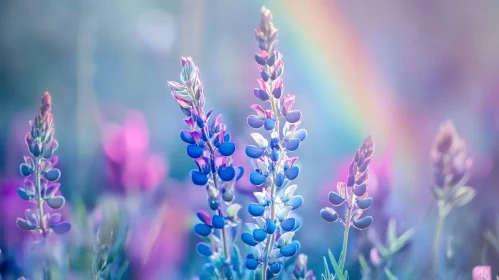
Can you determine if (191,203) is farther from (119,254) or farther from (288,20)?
(288,20)

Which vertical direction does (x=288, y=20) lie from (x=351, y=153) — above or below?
above

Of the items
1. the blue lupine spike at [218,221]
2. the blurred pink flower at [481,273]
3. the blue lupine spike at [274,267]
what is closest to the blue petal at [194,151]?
the blue lupine spike at [218,221]

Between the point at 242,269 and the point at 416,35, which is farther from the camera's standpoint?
the point at 416,35

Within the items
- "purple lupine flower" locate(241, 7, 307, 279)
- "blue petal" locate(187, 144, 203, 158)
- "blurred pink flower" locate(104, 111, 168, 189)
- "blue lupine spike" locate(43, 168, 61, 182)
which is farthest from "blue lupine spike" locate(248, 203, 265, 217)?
"blue lupine spike" locate(43, 168, 61, 182)

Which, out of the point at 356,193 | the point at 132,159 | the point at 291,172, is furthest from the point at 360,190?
the point at 132,159

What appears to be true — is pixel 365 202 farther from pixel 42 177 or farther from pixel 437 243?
pixel 42 177

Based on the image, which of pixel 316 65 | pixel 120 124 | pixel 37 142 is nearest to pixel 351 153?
pixel 316 65

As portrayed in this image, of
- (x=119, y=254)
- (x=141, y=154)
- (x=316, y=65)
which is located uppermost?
(x=316, y=65)

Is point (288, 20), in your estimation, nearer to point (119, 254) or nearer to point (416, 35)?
point (416, 35)
